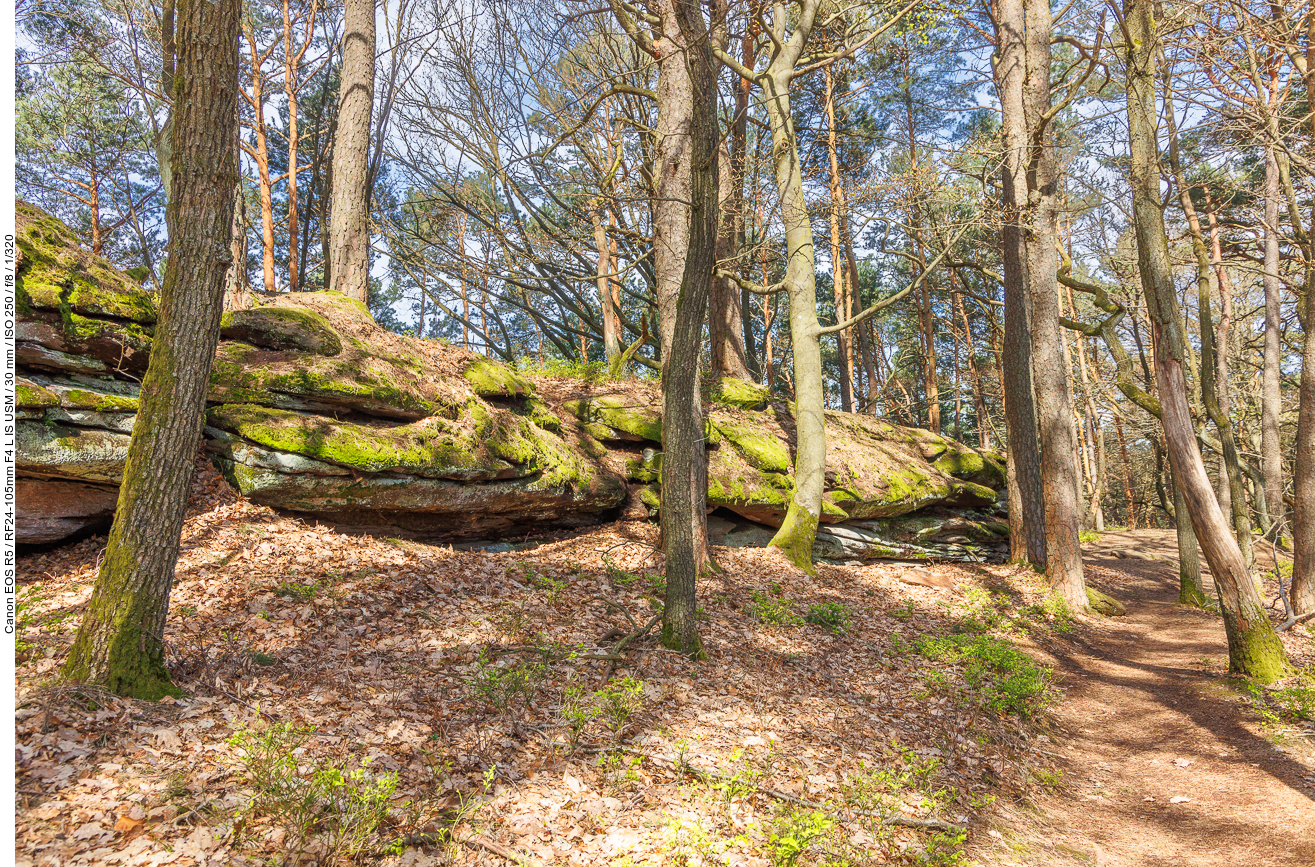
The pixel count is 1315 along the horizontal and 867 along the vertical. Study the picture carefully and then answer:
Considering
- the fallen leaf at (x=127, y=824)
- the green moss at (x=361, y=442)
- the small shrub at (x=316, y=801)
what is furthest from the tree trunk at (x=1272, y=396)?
the fallen leaf at (x=127, y=824)

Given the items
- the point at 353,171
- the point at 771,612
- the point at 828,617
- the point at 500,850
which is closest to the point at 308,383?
the point at 353,171

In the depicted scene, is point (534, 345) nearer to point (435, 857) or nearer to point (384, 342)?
point (384, 342)

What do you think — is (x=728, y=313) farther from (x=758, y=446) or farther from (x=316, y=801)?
(x=316, y=801)

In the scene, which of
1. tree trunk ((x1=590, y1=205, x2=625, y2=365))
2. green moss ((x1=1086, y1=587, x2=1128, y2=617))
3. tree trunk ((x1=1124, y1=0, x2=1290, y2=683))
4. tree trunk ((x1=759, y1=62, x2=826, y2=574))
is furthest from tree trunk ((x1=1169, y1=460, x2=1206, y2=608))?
tree trunk ((x1=590, y1=205, x2=625, y2=365))

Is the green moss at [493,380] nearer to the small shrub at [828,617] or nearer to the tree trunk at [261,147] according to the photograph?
the small shrub at [828,617]

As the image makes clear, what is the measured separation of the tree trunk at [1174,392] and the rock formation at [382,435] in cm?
519

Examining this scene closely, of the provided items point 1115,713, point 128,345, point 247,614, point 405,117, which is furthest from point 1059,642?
point 405,117

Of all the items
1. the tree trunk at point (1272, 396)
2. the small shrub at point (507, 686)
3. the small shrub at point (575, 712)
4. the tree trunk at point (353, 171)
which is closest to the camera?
the small shrub at point (575, 712)

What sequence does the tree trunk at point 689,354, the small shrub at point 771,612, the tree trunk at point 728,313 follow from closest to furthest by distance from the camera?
1. the tree trunk at point 689,354
2. the small shrub at point 771,612
3. the tree trunk at point 728,313

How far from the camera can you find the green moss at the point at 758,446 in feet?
35.9

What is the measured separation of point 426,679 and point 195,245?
11.0 ft

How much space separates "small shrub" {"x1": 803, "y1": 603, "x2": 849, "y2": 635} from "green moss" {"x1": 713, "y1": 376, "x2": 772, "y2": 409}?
5.09 metres

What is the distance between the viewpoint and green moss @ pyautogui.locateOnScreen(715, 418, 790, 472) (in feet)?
35.9

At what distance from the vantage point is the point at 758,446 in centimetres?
1116
